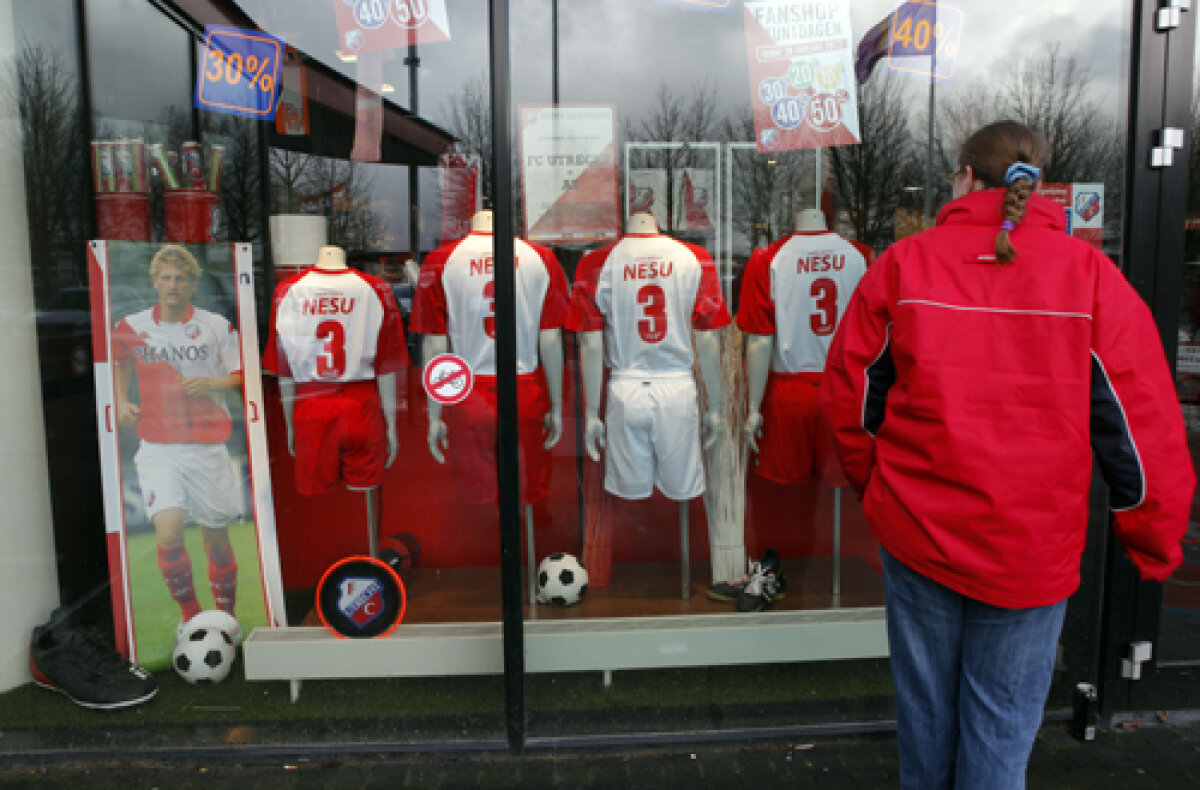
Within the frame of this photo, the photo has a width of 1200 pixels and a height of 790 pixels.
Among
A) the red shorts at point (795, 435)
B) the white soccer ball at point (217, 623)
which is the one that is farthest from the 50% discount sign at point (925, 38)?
the white soccer ball at point (217, 623)

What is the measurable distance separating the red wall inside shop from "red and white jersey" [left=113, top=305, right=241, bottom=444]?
18cm

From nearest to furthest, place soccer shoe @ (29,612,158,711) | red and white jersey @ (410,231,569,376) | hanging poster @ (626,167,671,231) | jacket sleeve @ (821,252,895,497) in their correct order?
jacket sleeve @ (821,252,895,497), soccer shoe @ (29,612,158,711), red and white jersey @ (410,231,569,376), hanging poster @ (626,167,671,231)

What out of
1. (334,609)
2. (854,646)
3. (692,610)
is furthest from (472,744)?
(854,646)

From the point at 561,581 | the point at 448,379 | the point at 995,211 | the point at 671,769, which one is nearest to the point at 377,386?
the point at 448,379

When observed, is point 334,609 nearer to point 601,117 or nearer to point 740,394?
point 740,394

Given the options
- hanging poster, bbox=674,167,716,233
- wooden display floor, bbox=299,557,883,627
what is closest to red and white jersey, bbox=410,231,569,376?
hanging poster, bbox=674,167,716,233

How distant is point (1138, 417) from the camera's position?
1.46 m

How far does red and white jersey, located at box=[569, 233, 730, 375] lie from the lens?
2715 mm

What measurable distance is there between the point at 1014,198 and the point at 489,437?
1.76m

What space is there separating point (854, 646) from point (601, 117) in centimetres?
205

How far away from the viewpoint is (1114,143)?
2.53 m

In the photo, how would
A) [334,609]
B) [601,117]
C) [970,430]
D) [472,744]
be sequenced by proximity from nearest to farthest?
1. [970,430]
2. [472,744]
3. [334,609]
4. [601,117]

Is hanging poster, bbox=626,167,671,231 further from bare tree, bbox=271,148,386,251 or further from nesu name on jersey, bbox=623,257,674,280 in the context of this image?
bare tree, bbox=271,148,386,251

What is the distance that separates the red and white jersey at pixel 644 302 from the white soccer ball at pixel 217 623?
158 cm
